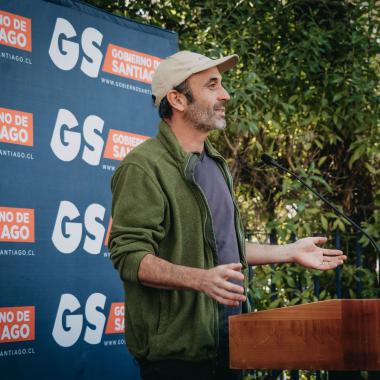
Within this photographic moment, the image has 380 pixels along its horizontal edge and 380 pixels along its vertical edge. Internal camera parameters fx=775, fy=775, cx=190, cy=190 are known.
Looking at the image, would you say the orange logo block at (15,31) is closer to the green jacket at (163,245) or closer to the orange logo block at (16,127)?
the orange logo block at (16,127)

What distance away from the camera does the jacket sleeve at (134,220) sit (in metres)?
2.22

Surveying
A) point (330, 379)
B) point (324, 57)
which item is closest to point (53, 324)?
point (330, 379)

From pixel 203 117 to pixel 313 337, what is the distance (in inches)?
38.3

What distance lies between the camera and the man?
2.25 m

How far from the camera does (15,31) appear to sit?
3.56m

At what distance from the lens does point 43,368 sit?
11.6 ft

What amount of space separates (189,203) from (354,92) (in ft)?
12.0

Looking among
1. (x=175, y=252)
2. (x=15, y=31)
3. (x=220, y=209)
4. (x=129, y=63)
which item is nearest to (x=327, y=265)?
(x=220, y=209)

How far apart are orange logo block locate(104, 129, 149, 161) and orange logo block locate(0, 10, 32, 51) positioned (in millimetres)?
667

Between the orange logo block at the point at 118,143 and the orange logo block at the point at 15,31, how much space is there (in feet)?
2.19

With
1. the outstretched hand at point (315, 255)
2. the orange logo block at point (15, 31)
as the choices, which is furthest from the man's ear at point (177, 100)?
the orange logo block at point (15, 31)

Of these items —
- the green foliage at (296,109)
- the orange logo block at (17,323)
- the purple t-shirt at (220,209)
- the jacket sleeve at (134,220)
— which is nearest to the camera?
the jacket sleeve at (134,220)

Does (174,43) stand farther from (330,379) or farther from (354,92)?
(330,379)

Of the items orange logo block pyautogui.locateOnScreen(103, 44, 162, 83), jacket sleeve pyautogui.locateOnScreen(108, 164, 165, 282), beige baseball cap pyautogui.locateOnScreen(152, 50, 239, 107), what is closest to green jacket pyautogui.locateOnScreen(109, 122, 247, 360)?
jacket sleeve pyautogui.locateOnScreen(108, 164, 165, 282)
